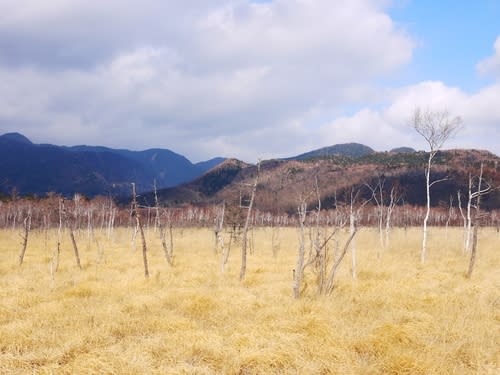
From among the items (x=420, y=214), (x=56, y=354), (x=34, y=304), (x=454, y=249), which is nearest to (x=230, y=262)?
(x=34, y=304)

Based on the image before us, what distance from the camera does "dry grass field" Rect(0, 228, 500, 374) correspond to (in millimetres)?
7355

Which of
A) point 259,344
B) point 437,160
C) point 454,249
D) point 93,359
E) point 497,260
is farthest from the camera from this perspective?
point 437,160

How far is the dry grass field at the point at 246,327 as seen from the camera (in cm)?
736

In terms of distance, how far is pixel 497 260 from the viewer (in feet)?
76.7

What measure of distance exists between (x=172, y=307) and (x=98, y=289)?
12.6 feet

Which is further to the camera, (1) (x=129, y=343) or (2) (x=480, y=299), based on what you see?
(2) (x=480, y=299)

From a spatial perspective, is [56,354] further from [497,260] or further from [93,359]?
[497,260]

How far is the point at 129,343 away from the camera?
848cm

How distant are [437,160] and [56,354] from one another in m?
195

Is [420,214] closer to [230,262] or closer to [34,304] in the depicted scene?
[230,262]

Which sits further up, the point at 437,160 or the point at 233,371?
the point at 437,160

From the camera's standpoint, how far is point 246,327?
368 inches

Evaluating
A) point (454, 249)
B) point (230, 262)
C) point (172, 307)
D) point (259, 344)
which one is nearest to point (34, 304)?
point (172, 307)

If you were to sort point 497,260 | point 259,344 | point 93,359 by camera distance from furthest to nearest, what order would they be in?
point 497,260 < point 259,344 < point 93,359
